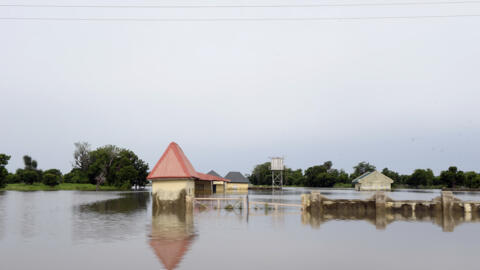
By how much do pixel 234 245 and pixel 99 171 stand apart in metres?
107

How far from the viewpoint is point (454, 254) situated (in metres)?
16.7

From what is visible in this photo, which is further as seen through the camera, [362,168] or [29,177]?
[362,168]

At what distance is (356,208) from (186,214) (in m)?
15.2

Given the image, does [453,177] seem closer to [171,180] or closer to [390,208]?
[390,208]

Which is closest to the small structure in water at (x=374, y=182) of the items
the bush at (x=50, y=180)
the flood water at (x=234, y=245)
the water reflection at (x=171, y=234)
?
the flood water at (x=234, y=245)

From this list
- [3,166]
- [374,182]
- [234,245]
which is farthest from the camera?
[374,182]

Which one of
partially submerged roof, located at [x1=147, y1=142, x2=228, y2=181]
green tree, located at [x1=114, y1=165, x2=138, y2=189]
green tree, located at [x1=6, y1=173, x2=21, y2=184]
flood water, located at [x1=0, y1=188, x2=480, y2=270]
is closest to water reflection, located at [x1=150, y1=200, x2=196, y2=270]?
flood water, located at [x1=0, y1=188, x2=480, y2=270]

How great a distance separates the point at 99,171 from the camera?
115 m

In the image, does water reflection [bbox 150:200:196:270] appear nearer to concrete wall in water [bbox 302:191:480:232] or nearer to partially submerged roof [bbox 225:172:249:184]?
concrete wall in water [bbox 302:191:480:232]

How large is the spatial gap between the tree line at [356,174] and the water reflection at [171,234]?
118751 mm

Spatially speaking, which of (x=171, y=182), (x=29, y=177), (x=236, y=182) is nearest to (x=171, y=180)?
(x=171, y=182)

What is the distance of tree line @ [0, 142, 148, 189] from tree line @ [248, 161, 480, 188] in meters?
58.3

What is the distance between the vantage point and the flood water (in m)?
14.1

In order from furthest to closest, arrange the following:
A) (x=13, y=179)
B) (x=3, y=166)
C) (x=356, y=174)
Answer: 1. (x=356, y=174)
2. (x=13, y=179)
3. (x=3, y=166)
